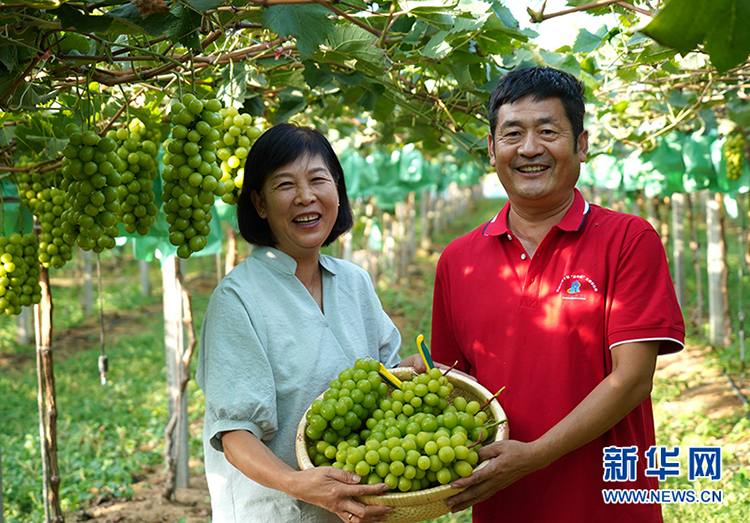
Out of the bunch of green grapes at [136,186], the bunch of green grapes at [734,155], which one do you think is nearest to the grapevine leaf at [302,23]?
the bunch of green grapes at [136,186]

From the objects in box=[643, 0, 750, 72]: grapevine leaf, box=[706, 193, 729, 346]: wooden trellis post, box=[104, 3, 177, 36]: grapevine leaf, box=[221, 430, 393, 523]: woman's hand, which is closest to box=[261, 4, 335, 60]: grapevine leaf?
box=[104, 3, 177, 36]: grapevine leaf

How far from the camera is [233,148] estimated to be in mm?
1916

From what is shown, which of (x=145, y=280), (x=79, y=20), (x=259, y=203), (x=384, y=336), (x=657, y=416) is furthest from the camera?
(x=145, y=280)

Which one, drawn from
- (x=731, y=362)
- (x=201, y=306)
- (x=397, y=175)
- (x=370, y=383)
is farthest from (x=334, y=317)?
(x=201, y=306)

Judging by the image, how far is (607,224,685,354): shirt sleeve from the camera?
1548mm

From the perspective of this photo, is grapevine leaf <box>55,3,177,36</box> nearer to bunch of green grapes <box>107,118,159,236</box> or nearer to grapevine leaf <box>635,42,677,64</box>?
bunch of green grapes <box>107,118,159,236</box>

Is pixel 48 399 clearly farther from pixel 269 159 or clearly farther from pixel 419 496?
pixel 419 496

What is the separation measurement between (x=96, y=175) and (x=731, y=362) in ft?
22.5

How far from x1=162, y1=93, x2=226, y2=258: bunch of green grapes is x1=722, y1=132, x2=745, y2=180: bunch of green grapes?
4.42m

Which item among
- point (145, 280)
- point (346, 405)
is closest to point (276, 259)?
point (346, 405)

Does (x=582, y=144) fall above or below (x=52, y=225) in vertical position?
above

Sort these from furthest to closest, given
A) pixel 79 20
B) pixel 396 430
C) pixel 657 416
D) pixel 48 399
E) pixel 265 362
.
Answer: pixel 657 416 → pixel 48 399 → pixel 265 362 → pixel 396 430 → pixel 79 20

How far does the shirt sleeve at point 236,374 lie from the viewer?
5.08 ft

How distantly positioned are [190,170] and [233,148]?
1.24ft
